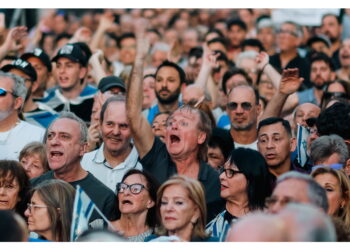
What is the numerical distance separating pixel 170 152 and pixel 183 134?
0.22 m

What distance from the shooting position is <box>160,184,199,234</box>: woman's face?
684cm

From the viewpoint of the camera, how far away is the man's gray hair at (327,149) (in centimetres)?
796

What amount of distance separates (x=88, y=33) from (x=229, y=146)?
5385mm

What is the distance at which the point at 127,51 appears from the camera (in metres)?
14.0

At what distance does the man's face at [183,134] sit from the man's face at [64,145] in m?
0.75

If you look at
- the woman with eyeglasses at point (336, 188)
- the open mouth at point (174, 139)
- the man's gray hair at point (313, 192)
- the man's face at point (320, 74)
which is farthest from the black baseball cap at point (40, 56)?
the man's gray hair at point (313, 192)

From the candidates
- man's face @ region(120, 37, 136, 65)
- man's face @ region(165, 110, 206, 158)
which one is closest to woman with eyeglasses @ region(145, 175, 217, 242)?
man's face @ region(165, 110, 206, 158)

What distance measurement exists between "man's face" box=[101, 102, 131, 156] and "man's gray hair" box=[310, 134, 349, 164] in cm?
158

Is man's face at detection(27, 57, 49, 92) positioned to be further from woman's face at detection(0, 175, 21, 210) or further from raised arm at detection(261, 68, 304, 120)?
woman's face at detection(0, 175, 21, 210)

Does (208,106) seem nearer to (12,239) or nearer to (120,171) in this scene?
(120,171)

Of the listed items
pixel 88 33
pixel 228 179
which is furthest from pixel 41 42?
pixel 228 179

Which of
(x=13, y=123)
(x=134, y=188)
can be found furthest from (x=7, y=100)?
(x=134, y=188)

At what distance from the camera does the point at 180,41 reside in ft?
54.0

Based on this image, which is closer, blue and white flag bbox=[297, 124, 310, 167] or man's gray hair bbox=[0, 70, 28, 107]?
blue and white flag bbox=[297, 124, 310, 167]
